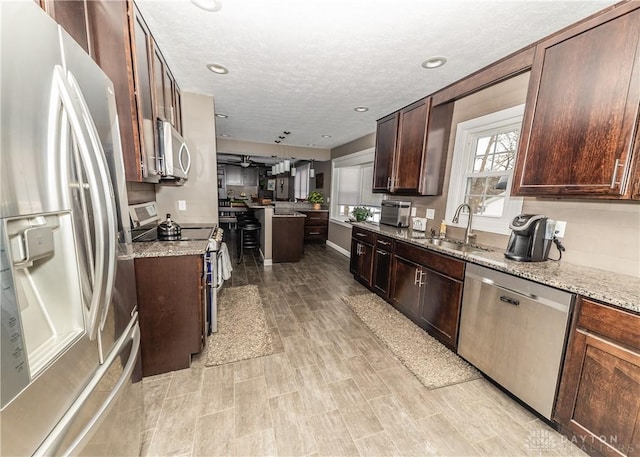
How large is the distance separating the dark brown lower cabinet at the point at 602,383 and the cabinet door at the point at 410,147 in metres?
1.97

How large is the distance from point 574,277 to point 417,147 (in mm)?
1951

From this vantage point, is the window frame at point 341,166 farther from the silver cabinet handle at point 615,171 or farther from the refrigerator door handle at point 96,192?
the refrigerator door handle at point 96,192

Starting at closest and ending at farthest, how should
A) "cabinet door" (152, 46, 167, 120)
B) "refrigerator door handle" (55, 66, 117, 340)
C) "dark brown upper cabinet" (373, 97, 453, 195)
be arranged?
"refrigerator door handle" (55, 66, 117, 340)
"cabinet door" (152, 46, 167, 120)
"dark brown upper cabinet" (373, 97, 453, 195)

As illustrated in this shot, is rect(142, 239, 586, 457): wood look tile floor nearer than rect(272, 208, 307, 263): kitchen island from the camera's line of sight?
Yes

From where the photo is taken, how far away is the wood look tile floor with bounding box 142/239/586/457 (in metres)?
1.41

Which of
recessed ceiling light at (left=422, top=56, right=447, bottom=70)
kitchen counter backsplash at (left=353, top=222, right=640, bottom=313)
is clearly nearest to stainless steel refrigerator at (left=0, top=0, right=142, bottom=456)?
kitchen counter backsplash at (left=353, top=222, right=640, bottom=313)

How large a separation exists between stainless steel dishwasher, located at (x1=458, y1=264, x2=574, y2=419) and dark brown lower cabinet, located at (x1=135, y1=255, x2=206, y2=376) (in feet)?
7.00

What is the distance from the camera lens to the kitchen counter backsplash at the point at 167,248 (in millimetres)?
1749

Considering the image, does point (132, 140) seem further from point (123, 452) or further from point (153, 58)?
point (123, 452)

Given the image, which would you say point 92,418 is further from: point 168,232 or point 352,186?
point 352,186

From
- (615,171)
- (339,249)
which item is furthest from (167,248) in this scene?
(339,249)

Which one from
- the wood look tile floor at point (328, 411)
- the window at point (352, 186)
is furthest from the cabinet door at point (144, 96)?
the window at point (352, 186)

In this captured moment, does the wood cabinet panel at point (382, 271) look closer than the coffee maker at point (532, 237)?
No

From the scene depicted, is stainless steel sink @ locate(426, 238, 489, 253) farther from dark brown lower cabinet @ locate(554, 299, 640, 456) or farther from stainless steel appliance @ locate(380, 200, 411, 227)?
dark brown lower cabinet @ locate(554, 299, 640, 456)
